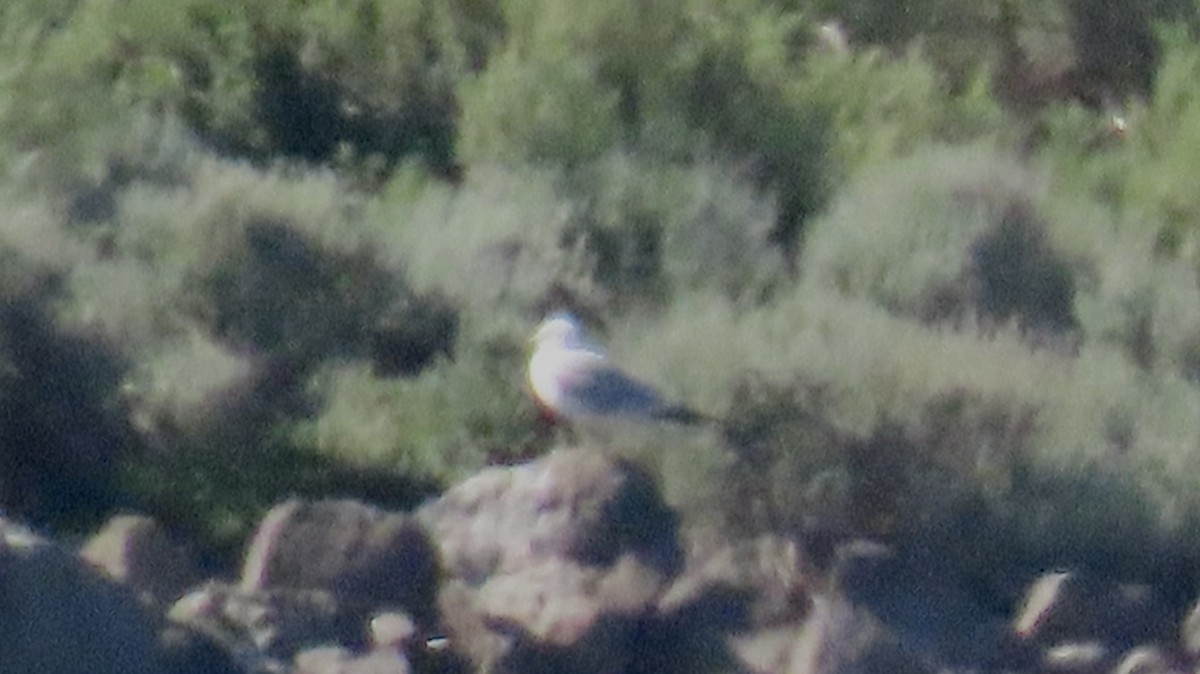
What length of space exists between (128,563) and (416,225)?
157 inches

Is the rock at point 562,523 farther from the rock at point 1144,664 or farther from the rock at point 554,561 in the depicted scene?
the rock at point 1144,664

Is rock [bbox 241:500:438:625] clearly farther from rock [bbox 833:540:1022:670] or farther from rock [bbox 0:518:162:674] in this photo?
rock [bbox 833:540:1022:670]

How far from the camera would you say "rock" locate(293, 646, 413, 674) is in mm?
8773

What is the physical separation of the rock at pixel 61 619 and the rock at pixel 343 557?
138 cm

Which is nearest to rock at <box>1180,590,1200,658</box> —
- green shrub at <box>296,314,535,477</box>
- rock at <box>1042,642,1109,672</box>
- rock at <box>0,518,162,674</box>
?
rock at <box>1042,642,1109,672</box>

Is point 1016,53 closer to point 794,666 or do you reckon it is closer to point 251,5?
point 251,5

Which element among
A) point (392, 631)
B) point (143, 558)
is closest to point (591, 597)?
point (392, 631)

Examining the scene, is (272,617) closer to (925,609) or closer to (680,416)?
(680,416)

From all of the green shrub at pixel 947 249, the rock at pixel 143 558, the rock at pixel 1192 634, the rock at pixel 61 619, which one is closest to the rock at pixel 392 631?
the rock at pixel 143 558

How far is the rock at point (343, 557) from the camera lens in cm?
948

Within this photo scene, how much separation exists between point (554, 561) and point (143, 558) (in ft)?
4.78

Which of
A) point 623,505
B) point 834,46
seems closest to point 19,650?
point 623,505

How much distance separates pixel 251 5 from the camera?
53.5ft

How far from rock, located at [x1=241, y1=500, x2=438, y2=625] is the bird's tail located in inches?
48.8
